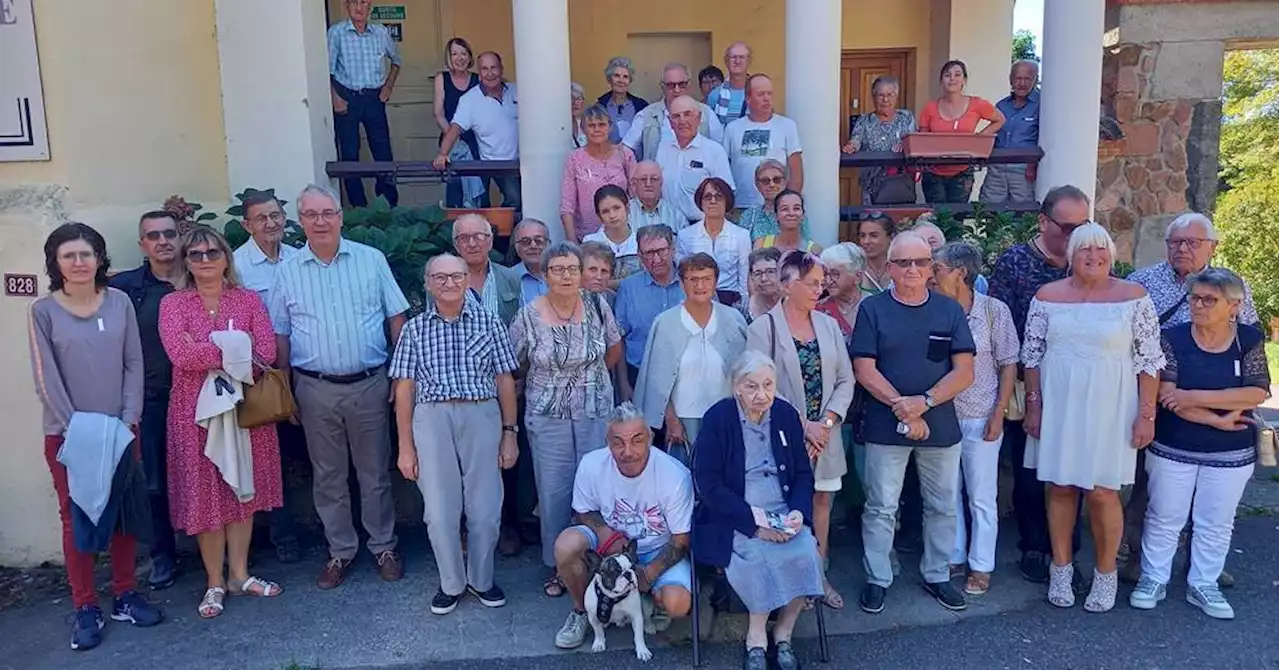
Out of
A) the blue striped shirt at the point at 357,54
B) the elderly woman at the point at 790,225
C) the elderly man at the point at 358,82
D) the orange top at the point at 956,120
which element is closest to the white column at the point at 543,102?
the elderly man at the point at 358,82

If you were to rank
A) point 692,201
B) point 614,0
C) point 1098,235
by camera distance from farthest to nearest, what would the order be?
point 614,0, point 692,201, point 1098,235

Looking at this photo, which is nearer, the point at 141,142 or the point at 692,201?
the point at 141,142

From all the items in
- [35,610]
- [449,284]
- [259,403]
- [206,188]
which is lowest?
[35,610]

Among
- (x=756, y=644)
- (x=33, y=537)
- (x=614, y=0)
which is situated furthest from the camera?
(x=614, y=0)

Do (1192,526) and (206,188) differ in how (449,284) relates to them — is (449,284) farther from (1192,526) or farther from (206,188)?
(1192,526)

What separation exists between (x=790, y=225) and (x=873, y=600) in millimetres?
1905

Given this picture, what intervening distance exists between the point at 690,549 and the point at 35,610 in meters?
3.16

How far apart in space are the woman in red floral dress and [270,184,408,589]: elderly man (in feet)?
0.57

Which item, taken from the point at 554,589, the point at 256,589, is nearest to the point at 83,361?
the point at 256,589

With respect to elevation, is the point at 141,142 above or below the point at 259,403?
above

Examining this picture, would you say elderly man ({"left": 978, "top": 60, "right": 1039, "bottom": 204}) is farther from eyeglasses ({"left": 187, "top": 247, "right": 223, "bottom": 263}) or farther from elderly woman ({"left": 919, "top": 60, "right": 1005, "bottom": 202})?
eyeglasses ({"left": 187, "top": 247, "right": 223, "bottom": 263})

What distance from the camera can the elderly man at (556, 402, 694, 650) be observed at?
3855 mm

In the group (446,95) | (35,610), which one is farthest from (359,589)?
(446,95)

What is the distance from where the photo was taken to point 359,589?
14.9ft
